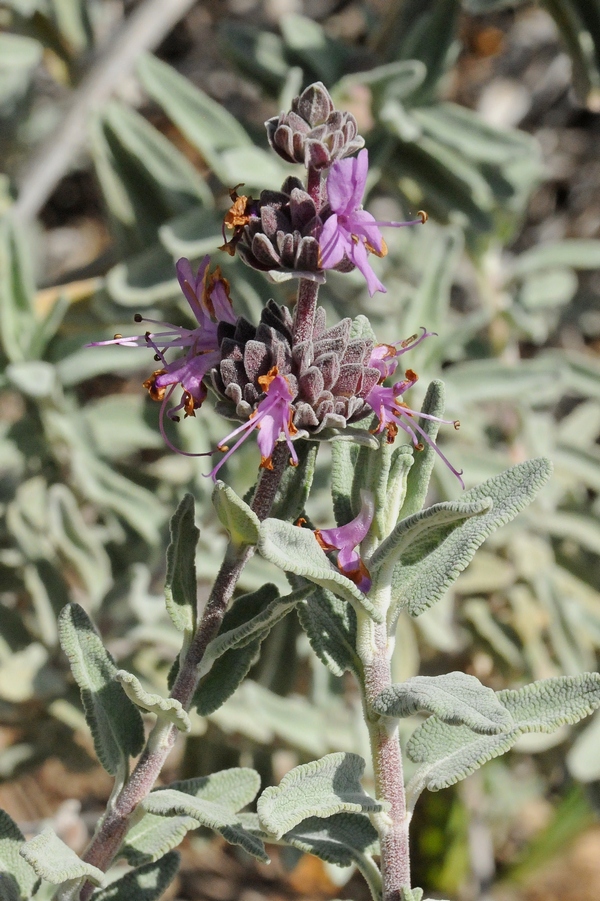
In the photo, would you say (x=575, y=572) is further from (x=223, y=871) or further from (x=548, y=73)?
(x=548, y=73)

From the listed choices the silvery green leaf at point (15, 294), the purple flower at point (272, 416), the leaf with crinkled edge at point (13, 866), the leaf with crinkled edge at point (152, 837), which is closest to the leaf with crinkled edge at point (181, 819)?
the leaf with crinkled edge at point (152, 837)

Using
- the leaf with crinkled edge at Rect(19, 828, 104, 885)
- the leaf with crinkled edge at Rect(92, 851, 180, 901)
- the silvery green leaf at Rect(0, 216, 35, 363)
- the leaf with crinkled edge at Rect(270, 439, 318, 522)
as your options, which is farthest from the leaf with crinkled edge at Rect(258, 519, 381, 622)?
the silvery green leaf at Rect(0, 216, 35, 363)

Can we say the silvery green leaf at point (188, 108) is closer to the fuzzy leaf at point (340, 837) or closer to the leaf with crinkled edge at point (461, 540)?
the leaf with crinkled edge at point (461, 540)

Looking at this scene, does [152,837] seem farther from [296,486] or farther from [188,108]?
[188,108]

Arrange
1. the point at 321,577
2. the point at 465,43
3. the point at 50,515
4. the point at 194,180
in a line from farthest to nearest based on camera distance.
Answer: the point at 465,43
the point at 194,180
the point at 50,515
the point at 321,577

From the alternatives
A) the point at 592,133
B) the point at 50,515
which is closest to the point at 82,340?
the point at 50,515

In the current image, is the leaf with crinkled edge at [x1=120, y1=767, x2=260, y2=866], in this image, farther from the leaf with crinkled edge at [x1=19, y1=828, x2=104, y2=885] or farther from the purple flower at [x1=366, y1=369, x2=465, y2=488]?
the purple flower at [x1=366, y1=369, x2=465, y2=488]

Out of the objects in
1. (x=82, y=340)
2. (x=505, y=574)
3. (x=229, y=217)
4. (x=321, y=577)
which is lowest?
(x=505, y=574)
